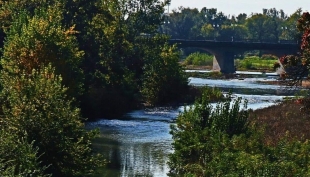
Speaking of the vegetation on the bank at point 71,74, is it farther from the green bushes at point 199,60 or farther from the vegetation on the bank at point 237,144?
the green bushes at point 199,60

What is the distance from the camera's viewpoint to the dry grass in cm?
3862

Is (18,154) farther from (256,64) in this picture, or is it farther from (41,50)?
(256,64)

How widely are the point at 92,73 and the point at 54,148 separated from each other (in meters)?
41.4

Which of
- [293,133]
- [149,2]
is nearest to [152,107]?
[149,2]

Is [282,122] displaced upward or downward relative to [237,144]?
downward

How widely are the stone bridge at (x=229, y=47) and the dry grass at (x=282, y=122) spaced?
247ft

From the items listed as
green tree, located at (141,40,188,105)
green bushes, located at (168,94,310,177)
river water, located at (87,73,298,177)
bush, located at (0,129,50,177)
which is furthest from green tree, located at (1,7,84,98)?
green tree, located at (141,40,188,105)

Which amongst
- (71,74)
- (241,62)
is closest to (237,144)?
(71,74)

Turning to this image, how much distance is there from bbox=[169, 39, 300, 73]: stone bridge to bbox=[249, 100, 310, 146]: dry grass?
7519 cm

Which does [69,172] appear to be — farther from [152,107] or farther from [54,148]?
[152,107]

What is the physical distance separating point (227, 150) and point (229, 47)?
369 ft

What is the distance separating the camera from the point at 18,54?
45.1 m

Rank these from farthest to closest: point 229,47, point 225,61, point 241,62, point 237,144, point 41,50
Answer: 1. point 241,62
2. point 225,61
3. point 229,47
4. point 41,50
5. point 237,144

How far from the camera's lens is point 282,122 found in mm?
46531
